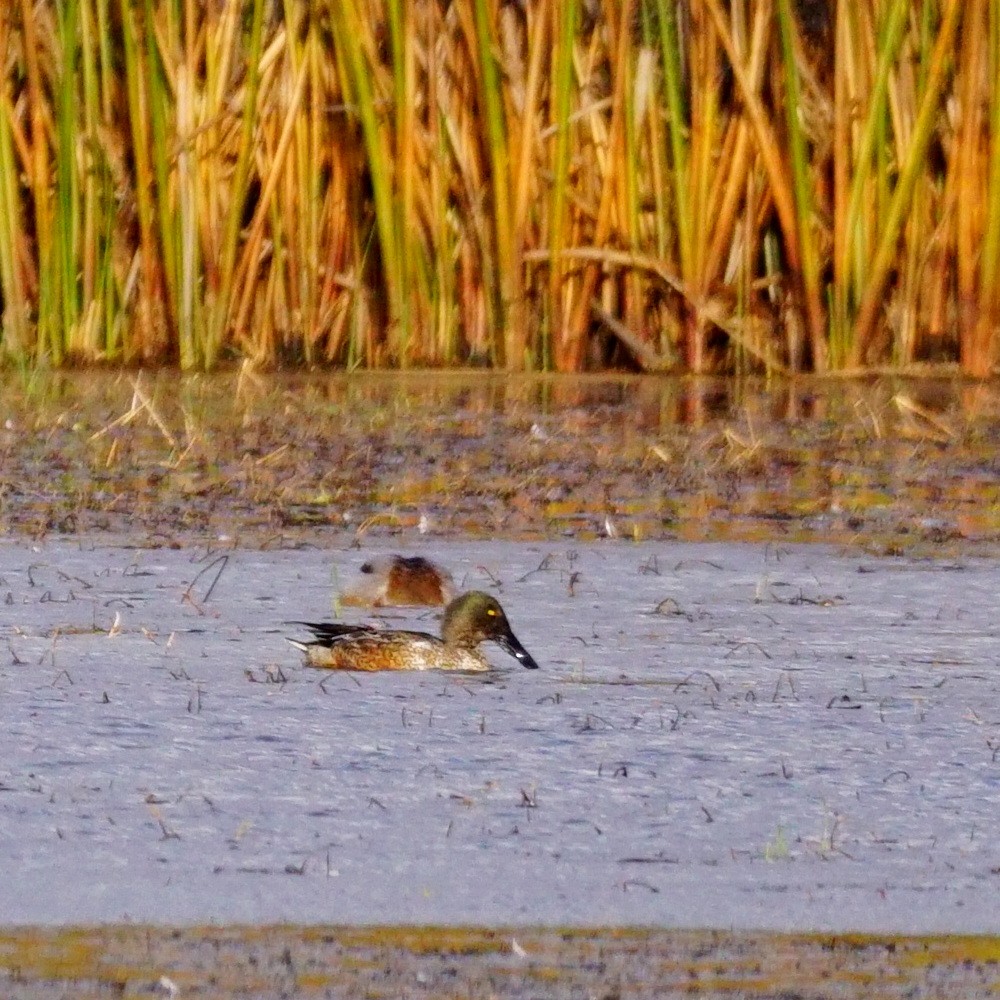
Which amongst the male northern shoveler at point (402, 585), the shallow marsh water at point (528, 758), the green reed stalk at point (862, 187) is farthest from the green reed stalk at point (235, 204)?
the male northern shoveler at point (402, 585)

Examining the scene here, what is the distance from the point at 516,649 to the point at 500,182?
231 inches

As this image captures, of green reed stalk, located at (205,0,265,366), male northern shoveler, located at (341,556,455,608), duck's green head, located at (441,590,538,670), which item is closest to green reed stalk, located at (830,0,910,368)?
green reed stalk, located at (205,0,265,366)

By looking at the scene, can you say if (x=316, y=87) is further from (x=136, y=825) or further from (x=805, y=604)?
(x=136, y=825)

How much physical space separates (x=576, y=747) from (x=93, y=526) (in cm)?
270

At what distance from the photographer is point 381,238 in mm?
10102

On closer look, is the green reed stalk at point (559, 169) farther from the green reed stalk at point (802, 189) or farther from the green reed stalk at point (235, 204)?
the green reed stalk at point (235, 204)

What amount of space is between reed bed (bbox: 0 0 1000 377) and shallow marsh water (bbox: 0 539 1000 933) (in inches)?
183

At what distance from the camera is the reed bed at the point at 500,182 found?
32.5 ft

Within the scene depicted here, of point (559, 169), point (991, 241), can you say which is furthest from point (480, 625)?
point (991, 241)

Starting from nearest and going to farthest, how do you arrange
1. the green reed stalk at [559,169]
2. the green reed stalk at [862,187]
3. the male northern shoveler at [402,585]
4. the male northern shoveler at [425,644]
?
the male northern shoveler at [425,644] → the male northern shoveler at [402,585] → the green reed stalk at [862,187] → the green reed stalk at [559,169]

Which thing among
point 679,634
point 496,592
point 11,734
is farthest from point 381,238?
point 11,734

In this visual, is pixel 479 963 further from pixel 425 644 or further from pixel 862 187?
pixel 862 187

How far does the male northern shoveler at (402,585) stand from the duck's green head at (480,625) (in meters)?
0.69

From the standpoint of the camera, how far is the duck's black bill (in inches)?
173
